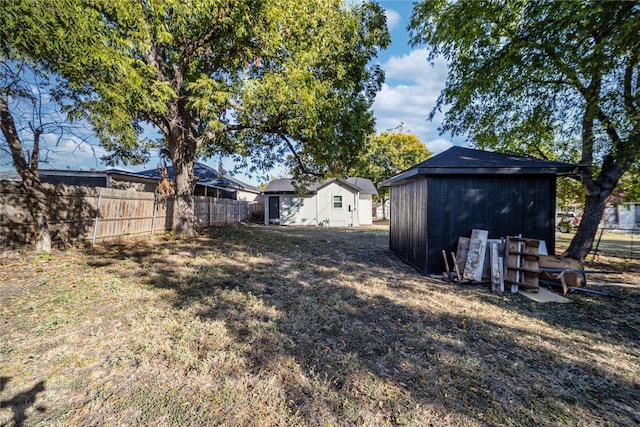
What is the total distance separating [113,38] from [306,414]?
629 centimetres

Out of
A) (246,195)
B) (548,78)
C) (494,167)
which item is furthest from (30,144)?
(246,195)

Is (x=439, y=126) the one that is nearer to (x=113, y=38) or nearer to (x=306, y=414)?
(x=113, y=38)

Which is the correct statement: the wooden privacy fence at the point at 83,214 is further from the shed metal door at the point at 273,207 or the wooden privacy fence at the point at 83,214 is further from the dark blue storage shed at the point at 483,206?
the shed metal door at the point at 273,207

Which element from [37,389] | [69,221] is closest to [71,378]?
[37,389]

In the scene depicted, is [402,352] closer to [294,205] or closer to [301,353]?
[301,353]

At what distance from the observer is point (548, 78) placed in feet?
23.9

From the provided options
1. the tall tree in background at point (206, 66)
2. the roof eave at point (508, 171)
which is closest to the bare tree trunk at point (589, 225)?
the roof eave at point (508, 171)

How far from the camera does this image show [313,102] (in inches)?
273

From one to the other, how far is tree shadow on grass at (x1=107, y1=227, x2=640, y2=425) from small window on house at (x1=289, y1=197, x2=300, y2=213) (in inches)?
584

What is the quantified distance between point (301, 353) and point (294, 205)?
57.6ft

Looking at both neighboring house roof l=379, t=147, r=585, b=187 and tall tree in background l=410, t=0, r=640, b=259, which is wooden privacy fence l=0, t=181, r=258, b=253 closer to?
neighboring house roof l=379, t=147, r=585, b=187

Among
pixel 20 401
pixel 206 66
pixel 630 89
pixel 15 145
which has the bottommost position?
pixel 20 401

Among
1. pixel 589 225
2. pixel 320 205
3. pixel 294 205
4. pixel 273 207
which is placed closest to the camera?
pixel 589 225

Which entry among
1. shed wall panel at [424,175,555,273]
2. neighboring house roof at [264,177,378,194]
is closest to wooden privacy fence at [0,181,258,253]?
shed wall panel at [424,175,555,273]
